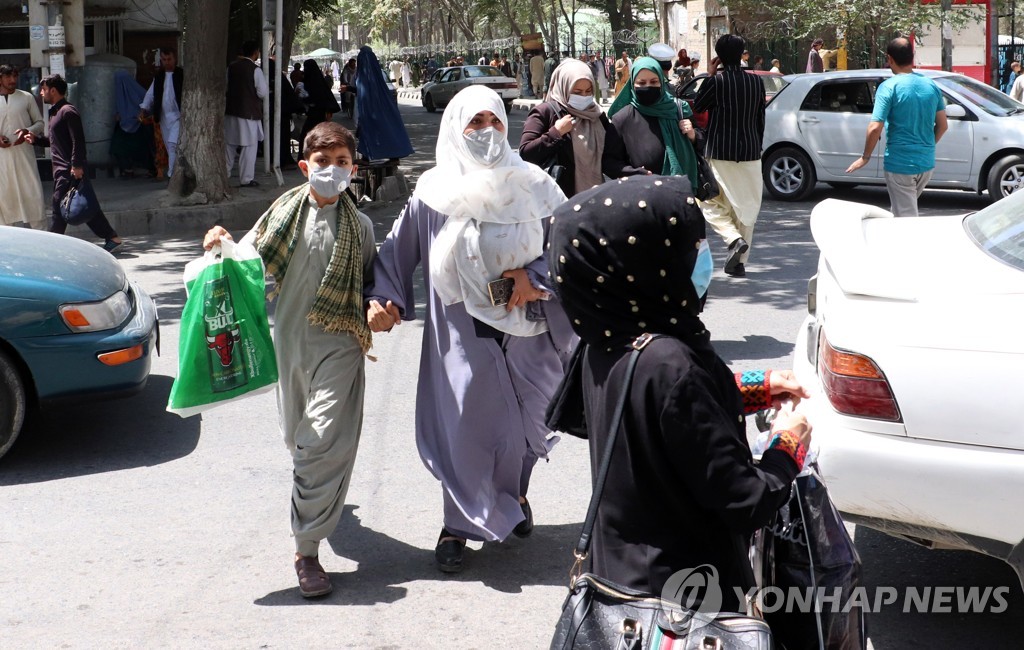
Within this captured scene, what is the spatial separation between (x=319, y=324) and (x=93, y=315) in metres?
1.97

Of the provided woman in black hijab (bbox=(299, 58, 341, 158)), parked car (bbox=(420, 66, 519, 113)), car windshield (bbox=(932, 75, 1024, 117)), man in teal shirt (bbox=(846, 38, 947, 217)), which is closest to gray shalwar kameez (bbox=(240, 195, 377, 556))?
man in teal shirt (bbox=(846, 38, 947, 217))

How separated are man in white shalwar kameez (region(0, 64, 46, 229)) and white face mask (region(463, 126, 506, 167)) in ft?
26.4

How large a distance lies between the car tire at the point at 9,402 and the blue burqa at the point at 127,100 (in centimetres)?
1138

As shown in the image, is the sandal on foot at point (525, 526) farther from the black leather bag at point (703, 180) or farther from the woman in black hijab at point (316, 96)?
the woman in black hijab at point (316, 96)

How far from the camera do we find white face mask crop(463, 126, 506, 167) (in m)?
4.16

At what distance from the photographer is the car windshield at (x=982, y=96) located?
41.3ft

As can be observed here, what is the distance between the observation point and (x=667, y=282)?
2.26 meters

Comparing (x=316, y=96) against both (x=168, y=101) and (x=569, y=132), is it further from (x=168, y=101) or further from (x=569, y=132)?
(x=569, y=132)

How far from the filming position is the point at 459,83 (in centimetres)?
3566

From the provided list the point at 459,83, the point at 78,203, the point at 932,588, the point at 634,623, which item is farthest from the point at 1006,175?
the point at 459,83

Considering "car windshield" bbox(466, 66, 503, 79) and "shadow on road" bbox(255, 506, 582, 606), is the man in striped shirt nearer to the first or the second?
"shadow on road" bbox(255, 506, 582, 606)

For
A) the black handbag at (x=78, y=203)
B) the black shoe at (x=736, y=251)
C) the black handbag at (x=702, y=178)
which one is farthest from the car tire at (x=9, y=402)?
the black handbag at (x=78, y=203)

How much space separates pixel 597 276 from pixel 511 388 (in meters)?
2.03

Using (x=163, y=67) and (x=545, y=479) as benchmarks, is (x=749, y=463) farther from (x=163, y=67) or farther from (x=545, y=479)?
(x=163, y=67)
